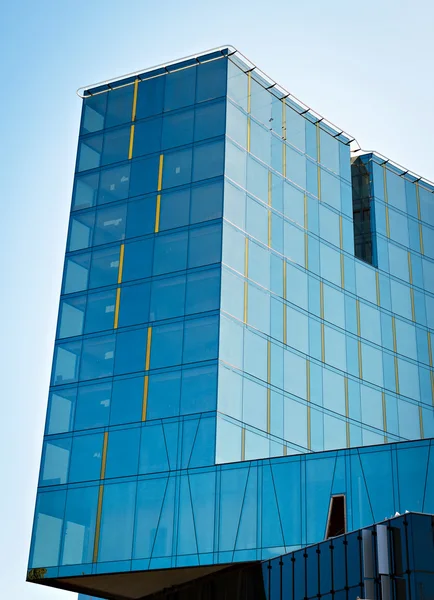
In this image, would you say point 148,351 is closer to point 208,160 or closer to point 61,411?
point 61,411

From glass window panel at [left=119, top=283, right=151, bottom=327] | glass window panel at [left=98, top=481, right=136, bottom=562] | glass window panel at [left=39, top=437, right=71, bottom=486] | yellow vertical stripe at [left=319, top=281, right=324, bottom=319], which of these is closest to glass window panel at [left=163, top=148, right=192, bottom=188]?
glass window panel at [left=119, top=283, right=151, bottom=327]

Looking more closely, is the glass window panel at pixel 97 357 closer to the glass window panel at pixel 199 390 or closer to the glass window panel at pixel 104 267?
the glass window panel at pixel 104 267

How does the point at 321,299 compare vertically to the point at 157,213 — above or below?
below

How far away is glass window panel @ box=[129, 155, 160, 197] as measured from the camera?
192 feet

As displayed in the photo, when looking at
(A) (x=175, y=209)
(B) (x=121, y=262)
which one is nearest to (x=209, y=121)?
(A) (x=175, y=209)

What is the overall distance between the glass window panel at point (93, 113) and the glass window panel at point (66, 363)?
548 inches

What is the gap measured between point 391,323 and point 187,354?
670 inches

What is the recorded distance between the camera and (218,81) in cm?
5884

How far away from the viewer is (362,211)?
67312mm

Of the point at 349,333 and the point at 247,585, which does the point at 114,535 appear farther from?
the point at 349,333

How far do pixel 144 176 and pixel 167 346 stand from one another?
36.0ft

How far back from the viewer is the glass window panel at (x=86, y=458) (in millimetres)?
52406

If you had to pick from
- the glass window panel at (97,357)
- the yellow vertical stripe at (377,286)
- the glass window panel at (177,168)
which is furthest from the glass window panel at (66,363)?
the yellow vertical stripe at (377,286)

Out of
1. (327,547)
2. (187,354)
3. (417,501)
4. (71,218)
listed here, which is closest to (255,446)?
(187,354)
